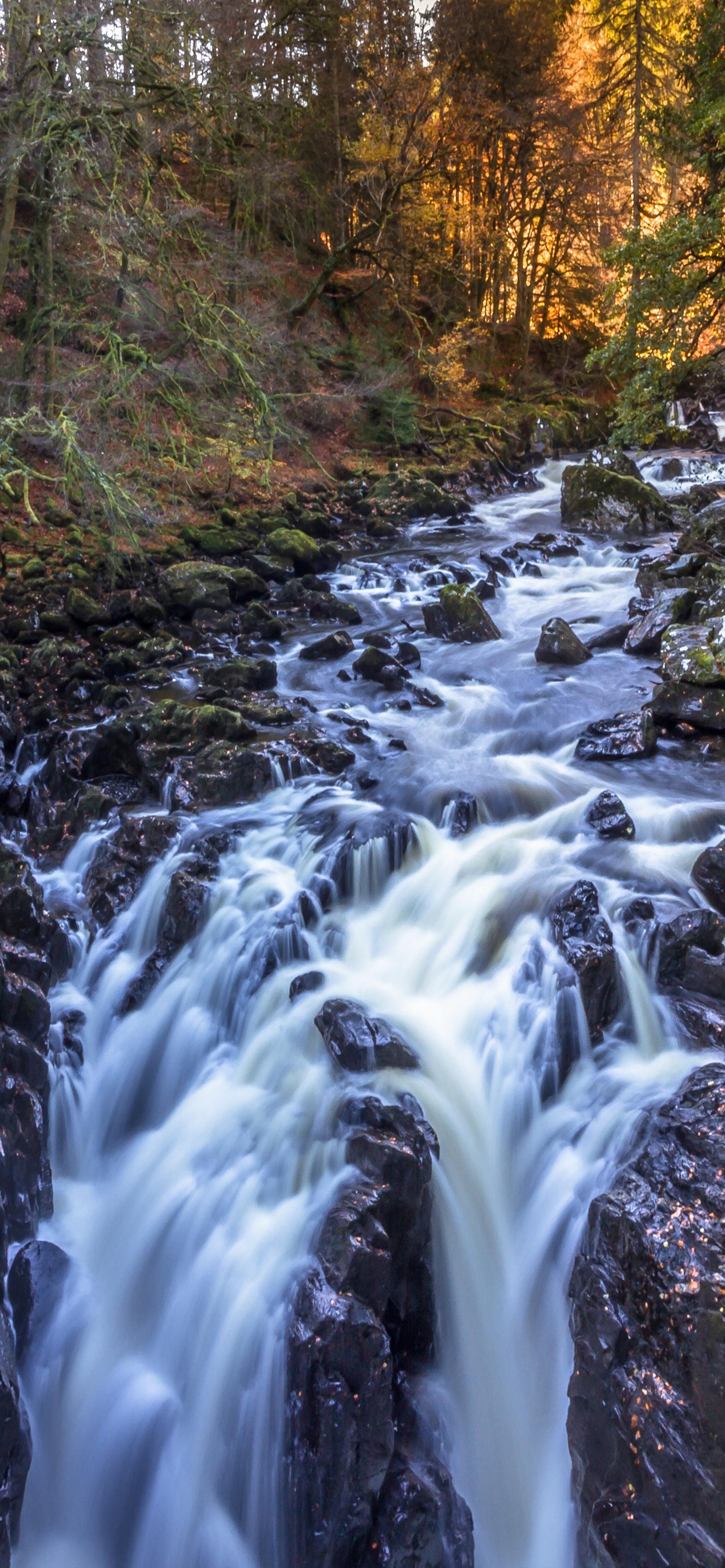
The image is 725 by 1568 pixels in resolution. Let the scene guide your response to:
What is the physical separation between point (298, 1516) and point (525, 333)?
2882 centimetres

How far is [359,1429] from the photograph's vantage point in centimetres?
342

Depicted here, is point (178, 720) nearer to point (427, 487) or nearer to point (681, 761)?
point (681, 761)

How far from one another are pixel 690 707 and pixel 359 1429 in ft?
21.4

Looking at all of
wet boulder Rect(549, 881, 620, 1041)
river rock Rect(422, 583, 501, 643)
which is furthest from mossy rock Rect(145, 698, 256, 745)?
river rock Rect(422, 583, 501, 643)

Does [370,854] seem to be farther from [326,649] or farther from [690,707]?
[326,649]

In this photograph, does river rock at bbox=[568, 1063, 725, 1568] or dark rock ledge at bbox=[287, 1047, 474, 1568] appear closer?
Result: river rock at bbox=[568, 1063, 725, 1568]

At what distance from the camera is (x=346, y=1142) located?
434 cm

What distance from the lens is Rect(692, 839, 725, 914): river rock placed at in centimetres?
593

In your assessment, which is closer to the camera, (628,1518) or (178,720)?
(628,1518)

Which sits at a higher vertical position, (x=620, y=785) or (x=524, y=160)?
(x=524, y=160)

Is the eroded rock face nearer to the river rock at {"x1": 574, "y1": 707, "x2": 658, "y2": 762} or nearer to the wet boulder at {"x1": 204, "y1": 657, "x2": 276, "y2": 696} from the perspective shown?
the river rock at {"x1": 574, "y1": 707, "x2": 658, "y2": 762}

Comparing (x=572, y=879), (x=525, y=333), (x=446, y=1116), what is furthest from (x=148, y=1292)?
(x=525, y=333)

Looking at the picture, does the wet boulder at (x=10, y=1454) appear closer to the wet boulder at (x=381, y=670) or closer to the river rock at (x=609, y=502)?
the wet boulder at (x=381, y=670)

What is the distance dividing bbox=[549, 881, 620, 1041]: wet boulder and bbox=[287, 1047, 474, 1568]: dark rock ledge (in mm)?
1701
